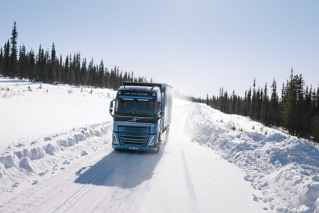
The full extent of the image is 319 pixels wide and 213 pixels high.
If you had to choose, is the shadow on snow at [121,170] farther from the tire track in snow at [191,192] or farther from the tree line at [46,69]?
the tree line at [46,69]

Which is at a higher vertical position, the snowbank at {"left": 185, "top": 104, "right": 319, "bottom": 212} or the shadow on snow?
the snowbank at {"left": 185, "top": 104, "right": 319, "bottom": 212}

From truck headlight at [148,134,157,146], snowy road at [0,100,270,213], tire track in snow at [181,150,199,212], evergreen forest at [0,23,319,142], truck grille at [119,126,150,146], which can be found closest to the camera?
snowy road at [0,100,270,213]

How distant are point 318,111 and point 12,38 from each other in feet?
284

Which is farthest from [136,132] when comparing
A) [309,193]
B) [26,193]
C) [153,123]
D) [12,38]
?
[12,38]

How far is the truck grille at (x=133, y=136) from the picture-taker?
905 cm

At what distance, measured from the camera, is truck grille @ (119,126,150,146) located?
9.05m

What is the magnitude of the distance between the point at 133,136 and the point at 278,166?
5.87 metres

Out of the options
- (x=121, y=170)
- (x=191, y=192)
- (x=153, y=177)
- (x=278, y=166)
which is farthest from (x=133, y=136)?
(x=278, y=166)

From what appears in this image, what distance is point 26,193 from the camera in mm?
4875

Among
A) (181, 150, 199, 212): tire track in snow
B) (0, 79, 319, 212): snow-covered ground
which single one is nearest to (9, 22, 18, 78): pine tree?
(0, 79, 319, 212): snow-covered ground

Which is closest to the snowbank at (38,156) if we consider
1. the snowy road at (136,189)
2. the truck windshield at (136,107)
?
the snowy road at (136,189)

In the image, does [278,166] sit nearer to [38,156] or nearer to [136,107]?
[136,107]

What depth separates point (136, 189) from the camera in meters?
5.43

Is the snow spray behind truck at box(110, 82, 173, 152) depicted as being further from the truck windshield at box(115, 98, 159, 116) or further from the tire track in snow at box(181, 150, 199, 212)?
the tire track in snow at box(181, 150, 199, 212)
